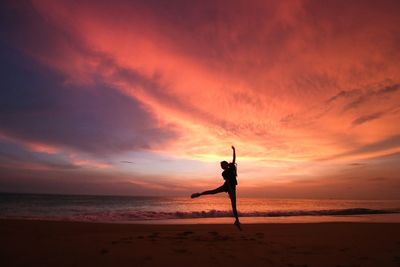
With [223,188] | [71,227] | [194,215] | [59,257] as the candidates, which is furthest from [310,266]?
[194,215]

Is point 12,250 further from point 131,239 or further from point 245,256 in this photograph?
point 245,256

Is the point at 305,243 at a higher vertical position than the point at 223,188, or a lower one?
lower

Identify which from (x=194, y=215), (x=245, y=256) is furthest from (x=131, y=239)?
(x=194, y=215)

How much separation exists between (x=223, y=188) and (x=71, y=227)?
753cm

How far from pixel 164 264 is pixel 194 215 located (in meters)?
23.4

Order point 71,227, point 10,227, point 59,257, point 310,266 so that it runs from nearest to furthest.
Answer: point 310,266 → point 59,257 → point 10,227 → point 71,227

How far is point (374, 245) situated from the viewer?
8617 millimetres

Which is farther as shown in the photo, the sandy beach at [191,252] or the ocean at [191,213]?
the ocean at [191,213]

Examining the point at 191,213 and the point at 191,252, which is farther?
the point at 191,213

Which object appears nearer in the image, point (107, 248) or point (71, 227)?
point (107, 248)

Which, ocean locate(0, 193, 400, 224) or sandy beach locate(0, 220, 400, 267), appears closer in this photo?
sandy beach locate(0, 220, 400, 267)

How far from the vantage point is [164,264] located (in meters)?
6.07

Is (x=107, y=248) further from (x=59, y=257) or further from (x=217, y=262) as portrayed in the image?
(x=217, y=262)

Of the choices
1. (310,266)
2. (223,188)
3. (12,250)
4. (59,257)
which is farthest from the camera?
(223,188)
